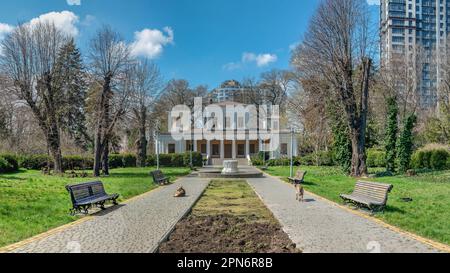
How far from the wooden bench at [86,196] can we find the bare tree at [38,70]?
1790cm

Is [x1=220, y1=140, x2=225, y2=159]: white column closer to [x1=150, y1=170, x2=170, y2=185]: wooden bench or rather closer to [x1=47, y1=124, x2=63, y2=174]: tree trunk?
[x1=47, y1=124, x2=63, y2=174]: tree trunk

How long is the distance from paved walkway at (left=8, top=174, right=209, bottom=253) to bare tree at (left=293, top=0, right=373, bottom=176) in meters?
15.9

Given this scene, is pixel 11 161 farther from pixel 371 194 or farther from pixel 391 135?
pixel 391 135

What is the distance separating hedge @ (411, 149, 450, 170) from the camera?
88.7 ft

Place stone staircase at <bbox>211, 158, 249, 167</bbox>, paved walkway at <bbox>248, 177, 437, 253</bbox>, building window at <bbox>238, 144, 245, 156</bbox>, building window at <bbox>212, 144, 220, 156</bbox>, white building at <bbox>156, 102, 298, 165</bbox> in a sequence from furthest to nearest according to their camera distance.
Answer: building window at <bbox>212, 144, 220, 156</bbox>
building window at <bbox>238, 144, 245, 156</bbox>
white building at <bbox>156, 102, 298, 165</bbox>
stone staircase at <bbox>211, 158, 249, 167</bbox>
paved walkway at <bbox>248, 177, 437, 253</bbox>

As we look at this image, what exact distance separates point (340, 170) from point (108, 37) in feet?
66.5

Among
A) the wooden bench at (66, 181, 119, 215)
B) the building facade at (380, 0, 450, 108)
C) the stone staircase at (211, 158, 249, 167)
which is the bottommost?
the stone staircase at (211, 158, 249, 167)

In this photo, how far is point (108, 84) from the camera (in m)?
26.8

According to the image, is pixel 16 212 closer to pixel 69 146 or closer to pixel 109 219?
pixel 109 219

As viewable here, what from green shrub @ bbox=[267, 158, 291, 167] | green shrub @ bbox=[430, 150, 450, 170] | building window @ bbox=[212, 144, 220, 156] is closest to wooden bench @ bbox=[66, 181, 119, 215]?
green shrub @ bbox=[430, 150, 450, 170]

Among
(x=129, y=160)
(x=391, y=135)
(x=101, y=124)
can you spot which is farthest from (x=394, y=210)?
(x=129, y=160)

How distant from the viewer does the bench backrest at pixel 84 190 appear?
376 inches

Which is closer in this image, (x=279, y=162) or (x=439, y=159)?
(x=439, y=159)

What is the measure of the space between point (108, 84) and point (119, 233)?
21339mm
